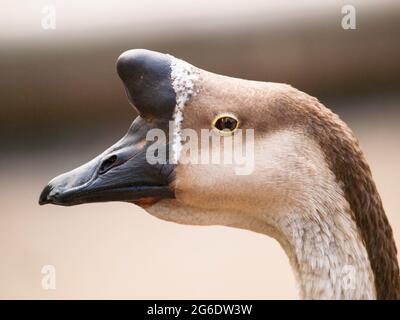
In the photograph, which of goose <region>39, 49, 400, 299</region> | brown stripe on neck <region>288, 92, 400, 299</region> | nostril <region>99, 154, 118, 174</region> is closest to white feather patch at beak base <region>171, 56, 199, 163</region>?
goose <region>39, 49, 400, 299</region>

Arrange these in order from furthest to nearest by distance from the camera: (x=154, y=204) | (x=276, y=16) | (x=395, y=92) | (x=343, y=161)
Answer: (x=395, y=92) → (x=276, y=16) → (x=154, y=204) → (x=343, y=161)

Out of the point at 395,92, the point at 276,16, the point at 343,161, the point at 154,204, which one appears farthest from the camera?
the point at 395,92

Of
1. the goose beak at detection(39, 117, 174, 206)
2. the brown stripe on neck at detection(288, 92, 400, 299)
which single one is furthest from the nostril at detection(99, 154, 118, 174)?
the brown stripe on neck at detection(288, 92, 400, 299)

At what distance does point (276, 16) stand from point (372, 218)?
227 centimetres

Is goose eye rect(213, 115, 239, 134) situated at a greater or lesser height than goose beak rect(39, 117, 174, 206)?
greater

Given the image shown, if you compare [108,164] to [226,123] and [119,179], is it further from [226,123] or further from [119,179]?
[226,123]

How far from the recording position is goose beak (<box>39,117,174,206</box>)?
183 centimetres

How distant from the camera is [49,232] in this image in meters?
4.09

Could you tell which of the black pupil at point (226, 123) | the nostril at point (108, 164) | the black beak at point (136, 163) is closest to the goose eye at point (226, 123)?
the black pupil at point (226, 123)

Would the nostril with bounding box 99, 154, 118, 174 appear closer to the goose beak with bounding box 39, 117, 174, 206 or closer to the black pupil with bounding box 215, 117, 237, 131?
the goose beak with bounding box 39, 117, 174, 206

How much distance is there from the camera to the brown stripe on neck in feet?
5.82

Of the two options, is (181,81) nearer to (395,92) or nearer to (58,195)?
(58,195)

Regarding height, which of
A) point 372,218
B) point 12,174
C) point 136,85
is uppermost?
point 12,174

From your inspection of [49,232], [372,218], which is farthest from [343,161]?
[49,232]
